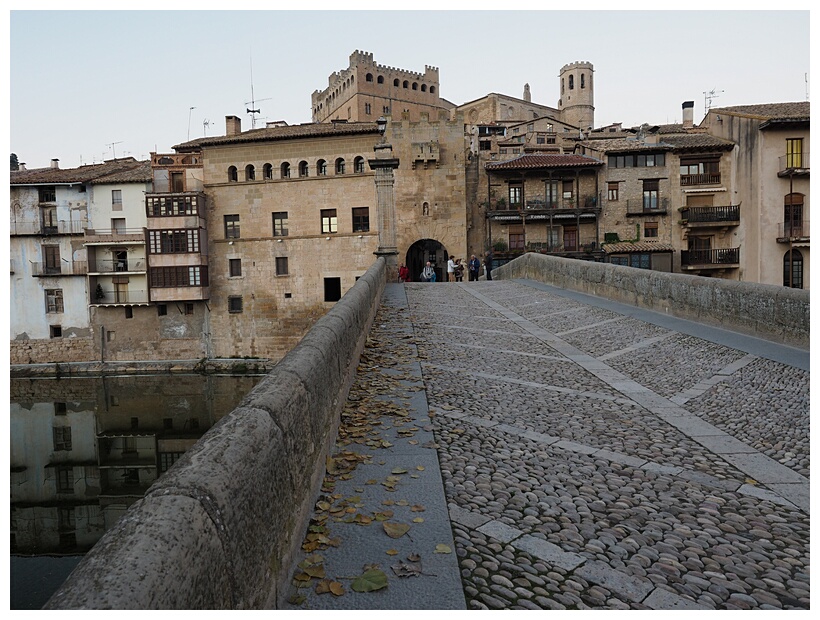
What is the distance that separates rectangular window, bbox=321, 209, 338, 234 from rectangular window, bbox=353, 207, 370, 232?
1.35m

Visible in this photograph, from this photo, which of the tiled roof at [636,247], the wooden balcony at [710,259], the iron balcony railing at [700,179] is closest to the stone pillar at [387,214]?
the tiled roof at [636,247]

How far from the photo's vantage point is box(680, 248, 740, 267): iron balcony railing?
41.1 m

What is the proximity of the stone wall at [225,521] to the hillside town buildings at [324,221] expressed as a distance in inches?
1457

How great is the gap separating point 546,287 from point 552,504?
16237mm

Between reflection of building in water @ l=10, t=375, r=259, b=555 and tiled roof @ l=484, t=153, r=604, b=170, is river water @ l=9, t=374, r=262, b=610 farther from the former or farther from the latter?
tiled roof @ l=484, t=153, r=604, b=170

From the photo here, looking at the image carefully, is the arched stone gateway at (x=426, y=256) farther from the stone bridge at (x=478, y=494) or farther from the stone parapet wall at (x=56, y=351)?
the stone bridge at (x=478, y=494)

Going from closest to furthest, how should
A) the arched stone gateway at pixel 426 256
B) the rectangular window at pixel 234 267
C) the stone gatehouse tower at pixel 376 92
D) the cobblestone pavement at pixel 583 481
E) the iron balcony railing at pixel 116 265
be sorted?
the cobblestone pavement at pixel 583 481
the rectangular window at pixel 234 267
the iron balcony railing at pixel 116 265
the arched stone gateway at pixel 426 256
the stone gatehouse tower at pixel 376 92

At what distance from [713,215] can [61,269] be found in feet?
143

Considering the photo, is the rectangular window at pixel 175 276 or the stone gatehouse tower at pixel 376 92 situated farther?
the stone gatehouse tower at pixel 376 92

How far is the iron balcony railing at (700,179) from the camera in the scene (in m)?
42.4

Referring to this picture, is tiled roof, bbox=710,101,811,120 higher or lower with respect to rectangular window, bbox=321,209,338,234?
higher

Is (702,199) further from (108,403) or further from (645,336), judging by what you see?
(108,403)

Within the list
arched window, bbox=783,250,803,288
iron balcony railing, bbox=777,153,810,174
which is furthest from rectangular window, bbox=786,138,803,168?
arched window, bbox=783,250,803,288

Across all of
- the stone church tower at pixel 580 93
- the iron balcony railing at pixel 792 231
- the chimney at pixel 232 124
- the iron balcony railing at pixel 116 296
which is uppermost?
the stone church tower at pixel 580 93
